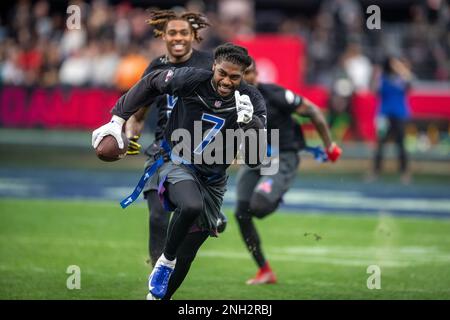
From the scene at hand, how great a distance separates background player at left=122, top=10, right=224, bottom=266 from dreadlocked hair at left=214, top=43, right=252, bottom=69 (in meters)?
0.87

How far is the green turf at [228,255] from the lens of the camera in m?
8.23

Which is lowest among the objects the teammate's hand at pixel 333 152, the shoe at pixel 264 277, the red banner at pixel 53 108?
the shoe at pixel 264 277

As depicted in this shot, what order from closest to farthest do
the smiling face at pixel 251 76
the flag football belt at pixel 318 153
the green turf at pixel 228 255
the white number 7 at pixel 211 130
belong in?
1. the white number 7 at pixel 211 130
2. the green turf at pixel 228 255
3. the smiling face at pixel 251 76
4. the flag football belt at pixel 318 153

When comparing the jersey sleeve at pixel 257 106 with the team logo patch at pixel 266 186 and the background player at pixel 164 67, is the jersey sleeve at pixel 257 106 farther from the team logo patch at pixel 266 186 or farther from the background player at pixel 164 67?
the team logo patch at pixel 266 186

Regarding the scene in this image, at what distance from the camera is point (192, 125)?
23.3ft

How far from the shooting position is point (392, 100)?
16.4 meters

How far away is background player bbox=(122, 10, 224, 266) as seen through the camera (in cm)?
774

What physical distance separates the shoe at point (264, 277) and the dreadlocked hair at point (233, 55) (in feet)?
8.33

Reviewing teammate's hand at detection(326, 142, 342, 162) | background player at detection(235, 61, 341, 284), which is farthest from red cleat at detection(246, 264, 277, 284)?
teammate's hand at detection(326, 142, 342, 162)

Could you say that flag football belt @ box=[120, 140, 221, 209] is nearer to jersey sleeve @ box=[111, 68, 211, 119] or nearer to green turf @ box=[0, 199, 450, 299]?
jersey sleeve @ box=[111, 68, 211, 119]

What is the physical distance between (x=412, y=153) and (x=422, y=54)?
2759mm

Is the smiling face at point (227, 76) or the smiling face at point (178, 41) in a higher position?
the smiling face at point (178, 41)

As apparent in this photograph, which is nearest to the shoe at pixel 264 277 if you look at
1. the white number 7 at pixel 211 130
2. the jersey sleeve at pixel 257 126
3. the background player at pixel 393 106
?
the jersey sleeve at pixel 257 126
